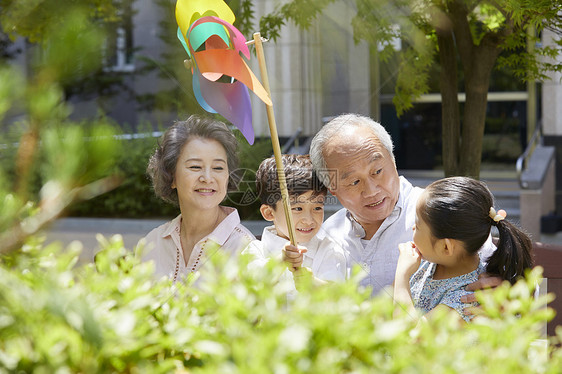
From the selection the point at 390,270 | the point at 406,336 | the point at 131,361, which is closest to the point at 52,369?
the point at 131,361

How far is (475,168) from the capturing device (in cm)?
341

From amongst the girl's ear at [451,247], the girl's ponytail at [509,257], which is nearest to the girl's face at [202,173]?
the girl's ear at [451,247]

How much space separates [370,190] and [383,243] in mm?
207

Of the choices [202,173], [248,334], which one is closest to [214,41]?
[202,173]

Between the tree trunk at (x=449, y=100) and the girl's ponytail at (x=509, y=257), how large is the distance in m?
1.68

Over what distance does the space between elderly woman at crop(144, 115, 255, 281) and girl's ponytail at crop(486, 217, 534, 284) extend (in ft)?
2.73

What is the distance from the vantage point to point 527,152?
6578 mm

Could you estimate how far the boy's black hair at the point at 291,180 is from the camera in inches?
85.5

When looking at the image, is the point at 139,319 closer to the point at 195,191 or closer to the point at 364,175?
the point at 195,191

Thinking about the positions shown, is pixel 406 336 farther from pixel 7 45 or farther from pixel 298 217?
pixel 7 45

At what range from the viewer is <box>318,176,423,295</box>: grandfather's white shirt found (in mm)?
2260

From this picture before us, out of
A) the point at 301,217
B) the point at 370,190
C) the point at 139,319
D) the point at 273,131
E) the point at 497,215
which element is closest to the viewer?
the point at 139,319

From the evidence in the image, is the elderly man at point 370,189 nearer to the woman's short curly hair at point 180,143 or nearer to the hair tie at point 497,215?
the woman's short curly hair at point 180,143

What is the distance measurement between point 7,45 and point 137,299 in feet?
27.8
